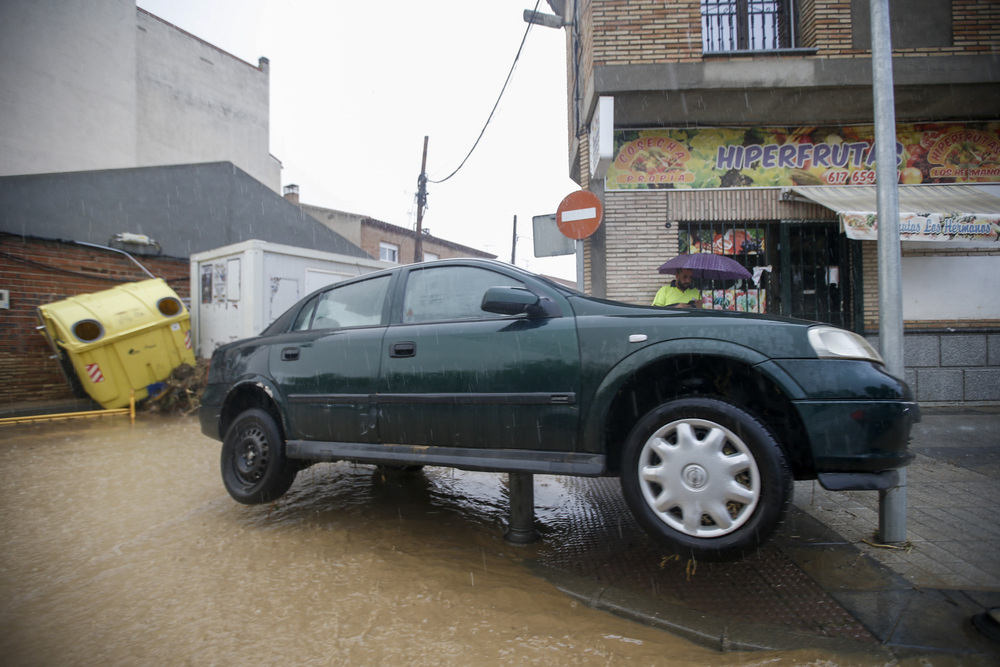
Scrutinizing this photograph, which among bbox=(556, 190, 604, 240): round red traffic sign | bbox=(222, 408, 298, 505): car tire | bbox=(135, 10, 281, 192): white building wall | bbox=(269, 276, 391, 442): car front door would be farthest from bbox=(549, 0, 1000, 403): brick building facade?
bbox=(135, 10, 281, 192): white building wall

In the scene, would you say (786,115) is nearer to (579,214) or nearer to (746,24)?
(746,24)

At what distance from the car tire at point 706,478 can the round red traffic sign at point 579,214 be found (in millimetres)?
3717

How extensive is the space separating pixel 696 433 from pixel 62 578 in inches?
128

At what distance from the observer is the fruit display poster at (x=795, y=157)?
802 cm

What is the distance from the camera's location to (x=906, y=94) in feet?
24.5

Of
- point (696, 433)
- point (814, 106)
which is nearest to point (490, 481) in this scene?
point (696, 433)

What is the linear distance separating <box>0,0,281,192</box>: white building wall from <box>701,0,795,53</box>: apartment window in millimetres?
14386

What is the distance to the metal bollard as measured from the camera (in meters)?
3.26

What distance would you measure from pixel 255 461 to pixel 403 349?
4.77 feet

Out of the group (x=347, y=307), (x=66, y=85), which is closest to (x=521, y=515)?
(x=347, y=307)

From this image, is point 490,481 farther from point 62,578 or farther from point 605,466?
point 62,578

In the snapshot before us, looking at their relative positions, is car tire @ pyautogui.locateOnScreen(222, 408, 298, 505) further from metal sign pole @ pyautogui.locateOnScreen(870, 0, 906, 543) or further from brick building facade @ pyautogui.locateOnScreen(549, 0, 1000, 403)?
brick building facade @ pyautogui.locateOnScreen(549, 0, 1000, 403)

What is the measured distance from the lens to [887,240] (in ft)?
10.8

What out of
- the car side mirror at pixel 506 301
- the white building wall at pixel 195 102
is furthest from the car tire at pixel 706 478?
the white building wall at pixel 195 102
